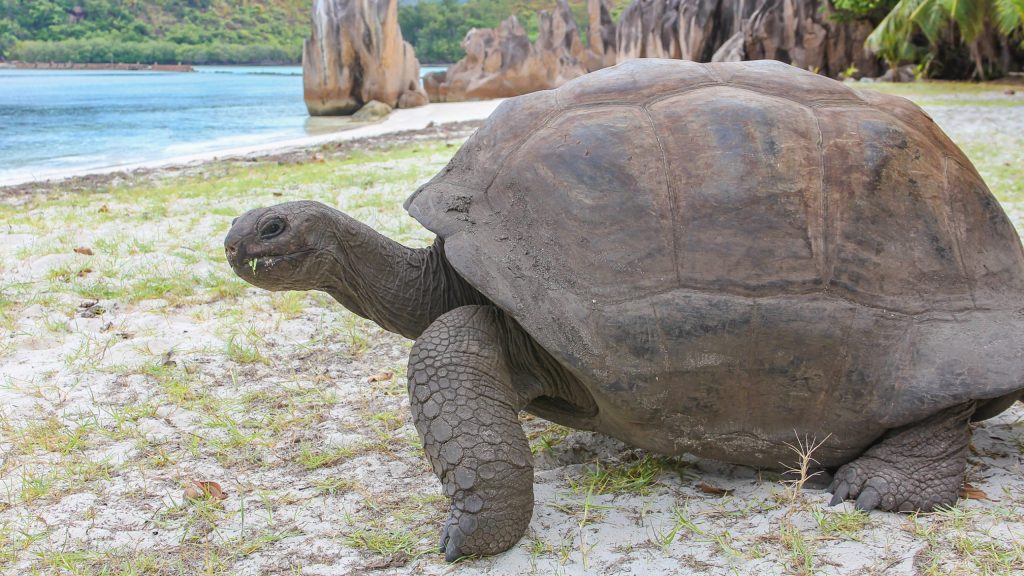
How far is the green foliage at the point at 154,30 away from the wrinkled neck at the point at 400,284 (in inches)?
2718

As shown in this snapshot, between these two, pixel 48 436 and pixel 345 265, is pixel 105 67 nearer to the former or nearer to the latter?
pixel 48 436

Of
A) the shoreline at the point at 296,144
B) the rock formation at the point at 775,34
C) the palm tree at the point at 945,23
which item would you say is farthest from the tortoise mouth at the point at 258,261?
the rock formation at the point at 775,34

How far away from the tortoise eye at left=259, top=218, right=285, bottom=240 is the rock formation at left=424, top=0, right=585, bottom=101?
95.5 ft

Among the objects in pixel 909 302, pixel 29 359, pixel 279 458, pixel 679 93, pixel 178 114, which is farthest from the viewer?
pixel 178 114

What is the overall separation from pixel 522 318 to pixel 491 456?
401 millimetres

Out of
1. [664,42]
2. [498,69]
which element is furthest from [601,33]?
[498,69]

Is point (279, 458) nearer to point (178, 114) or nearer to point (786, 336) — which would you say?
point (786, 336)

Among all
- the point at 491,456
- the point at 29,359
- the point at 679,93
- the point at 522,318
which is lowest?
the point at 29,359

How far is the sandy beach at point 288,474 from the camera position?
2.22 metres

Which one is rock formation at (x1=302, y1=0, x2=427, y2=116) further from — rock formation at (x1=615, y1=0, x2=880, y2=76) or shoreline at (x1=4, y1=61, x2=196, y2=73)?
shoreline at (x1=4, y1=61, x2=196, y2=73)

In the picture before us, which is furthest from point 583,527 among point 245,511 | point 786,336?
point 245,511

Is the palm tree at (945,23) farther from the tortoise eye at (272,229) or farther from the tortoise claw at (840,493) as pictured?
the tortoise eye at (272,229)

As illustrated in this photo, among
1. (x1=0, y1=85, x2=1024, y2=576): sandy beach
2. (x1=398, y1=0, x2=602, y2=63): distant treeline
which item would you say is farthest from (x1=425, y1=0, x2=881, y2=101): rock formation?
(x1=398, y1=0, x2=602, y2=63): distant treeline

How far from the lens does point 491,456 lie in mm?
2264
